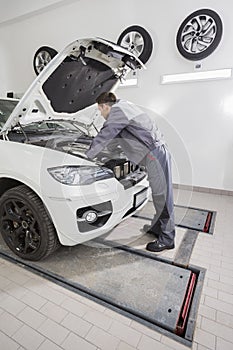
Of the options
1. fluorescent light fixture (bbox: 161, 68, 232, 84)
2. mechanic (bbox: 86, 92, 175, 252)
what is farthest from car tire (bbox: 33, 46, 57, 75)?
mechanic (bbox: 86, 92, 175, 252)

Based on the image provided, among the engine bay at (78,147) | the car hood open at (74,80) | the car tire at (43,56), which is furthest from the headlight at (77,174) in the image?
the car tire at (43,56)

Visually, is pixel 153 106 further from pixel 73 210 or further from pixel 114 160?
pixel 73 210

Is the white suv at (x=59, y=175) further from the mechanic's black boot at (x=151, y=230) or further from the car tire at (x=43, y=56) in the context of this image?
the car tire at (x=43, y=56)

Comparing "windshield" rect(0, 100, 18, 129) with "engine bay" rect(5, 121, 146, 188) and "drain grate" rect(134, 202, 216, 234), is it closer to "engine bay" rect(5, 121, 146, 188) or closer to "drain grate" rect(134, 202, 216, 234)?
"engine bay" rect(5, 121, 146, 188)

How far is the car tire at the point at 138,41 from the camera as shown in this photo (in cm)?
347

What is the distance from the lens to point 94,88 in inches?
89.4

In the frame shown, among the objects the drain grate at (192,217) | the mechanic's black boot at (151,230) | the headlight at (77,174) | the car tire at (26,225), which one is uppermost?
the headlight at (77,174)

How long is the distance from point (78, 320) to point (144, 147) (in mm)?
1280

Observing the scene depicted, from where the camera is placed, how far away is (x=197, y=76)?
129 inches

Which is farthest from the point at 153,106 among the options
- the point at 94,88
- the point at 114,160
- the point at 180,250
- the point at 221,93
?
the point at 180,250

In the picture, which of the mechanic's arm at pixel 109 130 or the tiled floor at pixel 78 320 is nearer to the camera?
the tiled floor at pixel 78 320

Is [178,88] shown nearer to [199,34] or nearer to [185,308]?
[199,34]

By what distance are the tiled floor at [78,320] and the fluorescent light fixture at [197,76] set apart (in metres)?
2.75

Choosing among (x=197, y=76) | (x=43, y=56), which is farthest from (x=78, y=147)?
(x=43, y=56)
